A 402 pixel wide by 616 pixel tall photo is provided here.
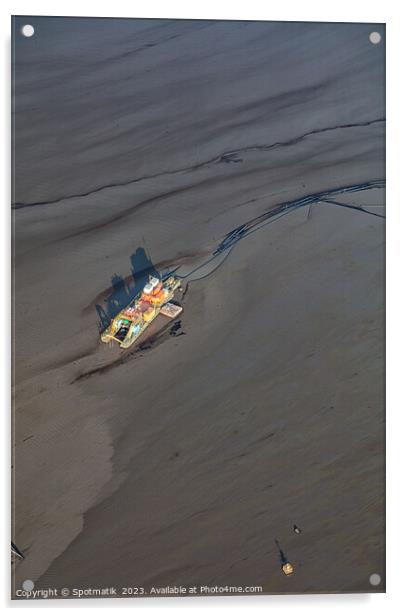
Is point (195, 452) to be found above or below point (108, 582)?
above

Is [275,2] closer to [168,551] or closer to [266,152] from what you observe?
[266,152]

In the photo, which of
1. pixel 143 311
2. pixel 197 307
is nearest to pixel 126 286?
pixel 143 311

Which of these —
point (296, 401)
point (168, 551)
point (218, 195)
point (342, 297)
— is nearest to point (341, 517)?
point (296, 401)

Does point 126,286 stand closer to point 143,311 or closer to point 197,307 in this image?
point 143,311

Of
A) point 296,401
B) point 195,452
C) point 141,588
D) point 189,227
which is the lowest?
point 141,588
